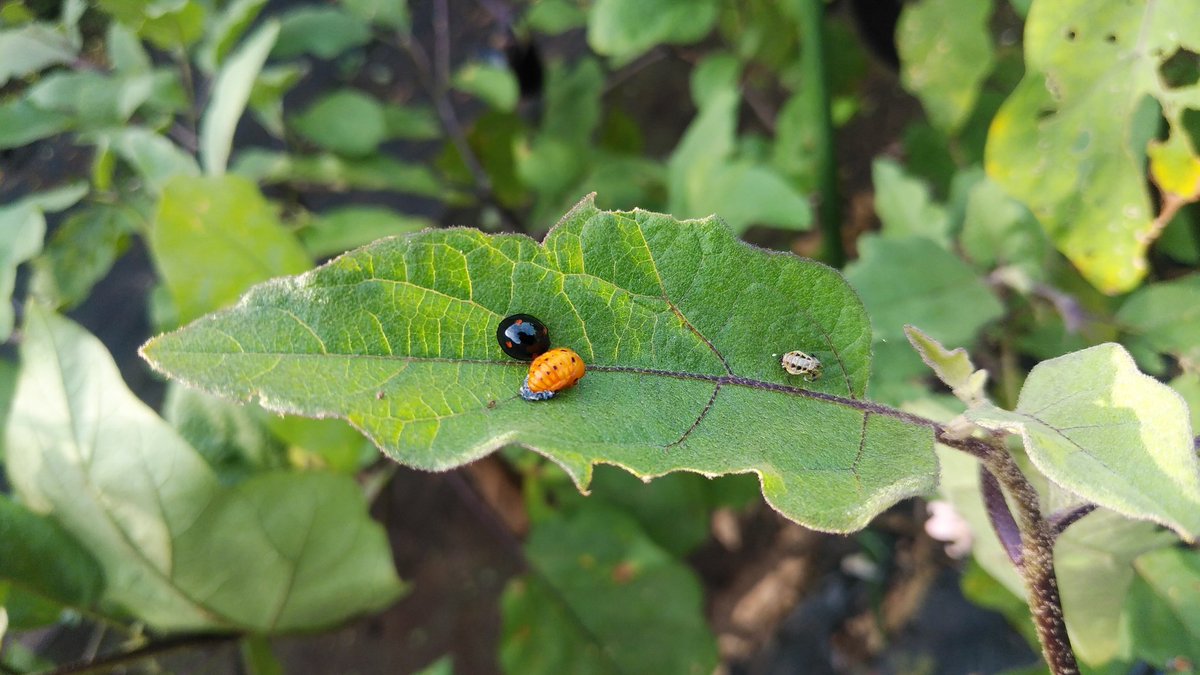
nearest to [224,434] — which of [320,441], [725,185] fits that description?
[320,441]

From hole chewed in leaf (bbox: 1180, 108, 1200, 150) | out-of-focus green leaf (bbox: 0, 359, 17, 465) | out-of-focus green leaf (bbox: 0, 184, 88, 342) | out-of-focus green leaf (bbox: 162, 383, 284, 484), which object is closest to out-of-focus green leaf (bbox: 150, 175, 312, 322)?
out-of-focus green leaf (bbox: 162, 383, 284, 484)

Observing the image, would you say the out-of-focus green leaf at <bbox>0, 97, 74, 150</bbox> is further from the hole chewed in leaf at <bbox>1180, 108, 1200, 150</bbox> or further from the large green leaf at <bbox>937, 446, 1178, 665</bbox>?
the hole chewed in leaf at <bbox>1180, 108, 1200, 150</bbox>

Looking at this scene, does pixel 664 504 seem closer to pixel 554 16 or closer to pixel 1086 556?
pixel 1086 556

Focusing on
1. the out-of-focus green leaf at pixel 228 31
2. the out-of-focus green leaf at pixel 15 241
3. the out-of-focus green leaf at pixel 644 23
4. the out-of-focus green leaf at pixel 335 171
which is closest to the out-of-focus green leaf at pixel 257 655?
the out-of-focus green leaf at pixel 15 241

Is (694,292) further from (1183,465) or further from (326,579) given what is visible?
(326,579)

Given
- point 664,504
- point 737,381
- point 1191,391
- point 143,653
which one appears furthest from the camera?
point 664,504

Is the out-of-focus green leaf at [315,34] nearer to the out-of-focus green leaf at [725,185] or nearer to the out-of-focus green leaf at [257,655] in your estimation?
the out-of-focus green leaf at [725,185]

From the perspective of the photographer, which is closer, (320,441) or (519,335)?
(519,335)
